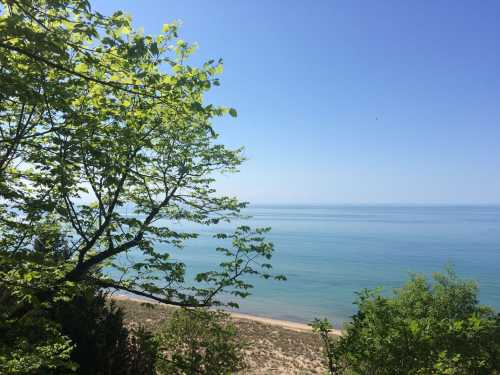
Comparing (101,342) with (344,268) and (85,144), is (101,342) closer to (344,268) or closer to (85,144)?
(85,144)

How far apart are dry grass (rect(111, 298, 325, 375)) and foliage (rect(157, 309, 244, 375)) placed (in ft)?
27.0

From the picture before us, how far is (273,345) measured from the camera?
998 inches

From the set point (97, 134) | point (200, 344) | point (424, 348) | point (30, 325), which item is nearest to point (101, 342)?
point (200, 344)

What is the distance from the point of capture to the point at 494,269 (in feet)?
197

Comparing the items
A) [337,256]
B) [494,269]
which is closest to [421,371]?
[494,269]

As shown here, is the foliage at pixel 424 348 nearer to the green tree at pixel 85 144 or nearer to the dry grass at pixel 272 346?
the green tree at pixel 85 144

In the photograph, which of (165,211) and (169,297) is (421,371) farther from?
(165,211)

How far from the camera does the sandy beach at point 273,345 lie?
20.8 metres

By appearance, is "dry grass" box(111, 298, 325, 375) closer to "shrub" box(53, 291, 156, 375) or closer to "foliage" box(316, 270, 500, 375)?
"shrub" box(53, 291, 156, 375)

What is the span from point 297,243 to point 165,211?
90.8 m

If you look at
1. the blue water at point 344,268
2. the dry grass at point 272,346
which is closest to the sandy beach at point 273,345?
the dry grass at point 272,346

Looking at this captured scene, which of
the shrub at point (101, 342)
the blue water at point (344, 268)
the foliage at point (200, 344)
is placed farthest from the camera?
the blue water at point (344, 268)

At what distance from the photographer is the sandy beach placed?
20.8m

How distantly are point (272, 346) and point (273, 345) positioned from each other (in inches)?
9.9
